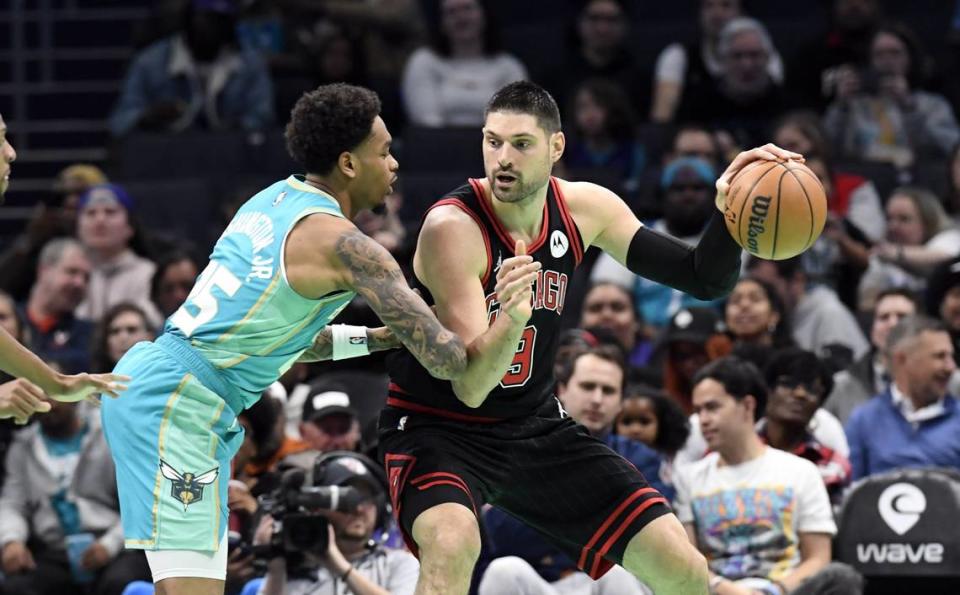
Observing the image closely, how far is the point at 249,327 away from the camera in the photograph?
530cm

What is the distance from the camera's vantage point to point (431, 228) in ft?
18.3

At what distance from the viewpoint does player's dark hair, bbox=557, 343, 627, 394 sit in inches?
315

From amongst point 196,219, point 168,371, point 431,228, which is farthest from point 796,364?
point 196,219

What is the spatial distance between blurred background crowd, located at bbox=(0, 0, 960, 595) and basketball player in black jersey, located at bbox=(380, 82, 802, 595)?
4.78 feet

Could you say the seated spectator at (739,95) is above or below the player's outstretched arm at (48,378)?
above

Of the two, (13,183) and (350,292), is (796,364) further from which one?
(13,183)

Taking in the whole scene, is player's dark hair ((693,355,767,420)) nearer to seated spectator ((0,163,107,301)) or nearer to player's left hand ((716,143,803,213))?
player's left hand ((716,143,803,213))

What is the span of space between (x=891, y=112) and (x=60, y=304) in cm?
579

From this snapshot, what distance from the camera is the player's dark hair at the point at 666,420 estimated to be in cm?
823

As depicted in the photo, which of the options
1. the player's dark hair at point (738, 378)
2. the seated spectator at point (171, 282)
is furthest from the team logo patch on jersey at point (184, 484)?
the seated spectator at point (171, 282)

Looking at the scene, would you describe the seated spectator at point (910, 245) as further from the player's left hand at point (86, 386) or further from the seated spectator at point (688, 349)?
the player's left hand at point (86, 386)

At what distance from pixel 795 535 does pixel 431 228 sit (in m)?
2.86

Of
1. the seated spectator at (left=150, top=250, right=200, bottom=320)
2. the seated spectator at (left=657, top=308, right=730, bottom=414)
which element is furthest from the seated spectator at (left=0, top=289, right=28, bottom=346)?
the seated spectator at (left=657, top=308, right=730, bottom=414)

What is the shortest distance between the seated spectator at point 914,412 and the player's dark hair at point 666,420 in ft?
3.10
